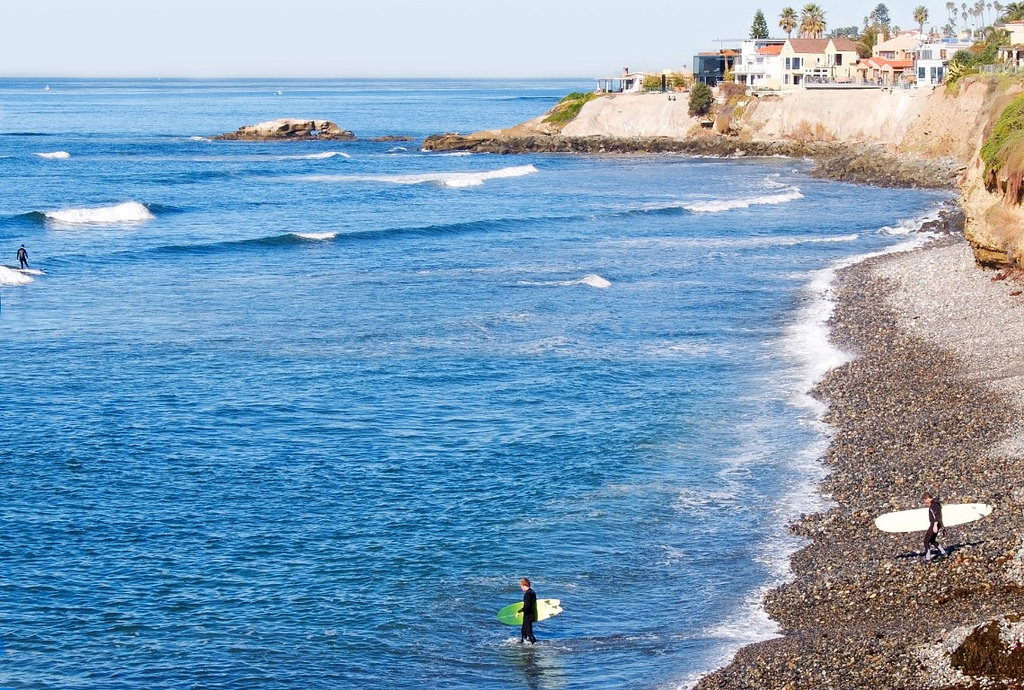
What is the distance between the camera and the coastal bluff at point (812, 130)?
95.1 meters

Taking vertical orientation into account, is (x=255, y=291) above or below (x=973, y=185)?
below

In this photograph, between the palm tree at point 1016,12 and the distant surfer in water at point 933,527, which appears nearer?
the distant surfer in water at point 933,527

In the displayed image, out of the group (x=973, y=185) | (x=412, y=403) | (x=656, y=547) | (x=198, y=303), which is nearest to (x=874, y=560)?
(x=656, y=547)

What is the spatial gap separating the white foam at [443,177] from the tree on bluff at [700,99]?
79.5 feet

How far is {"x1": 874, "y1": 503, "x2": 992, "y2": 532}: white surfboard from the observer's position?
25.1 m

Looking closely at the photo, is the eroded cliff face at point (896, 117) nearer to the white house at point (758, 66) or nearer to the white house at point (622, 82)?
the white house at point (758, 66)

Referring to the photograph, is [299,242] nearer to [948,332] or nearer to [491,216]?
[491,216]

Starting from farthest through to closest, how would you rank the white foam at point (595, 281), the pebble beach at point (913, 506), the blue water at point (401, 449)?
the white foam at point (595, 281) < the blue water at point (401, 449) < the pebble beach at point (913, 506)

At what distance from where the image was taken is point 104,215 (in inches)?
3174

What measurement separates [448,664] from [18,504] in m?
13.2

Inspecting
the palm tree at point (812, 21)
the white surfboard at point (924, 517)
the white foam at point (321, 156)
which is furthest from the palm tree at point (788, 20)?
the white surfboard at point (924, 517)

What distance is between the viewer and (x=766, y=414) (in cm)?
3531

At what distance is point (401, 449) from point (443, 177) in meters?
73.9

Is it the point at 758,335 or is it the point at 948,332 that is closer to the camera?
the point at 948,332
